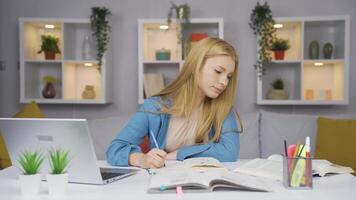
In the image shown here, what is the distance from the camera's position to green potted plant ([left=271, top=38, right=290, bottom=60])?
3.39 m

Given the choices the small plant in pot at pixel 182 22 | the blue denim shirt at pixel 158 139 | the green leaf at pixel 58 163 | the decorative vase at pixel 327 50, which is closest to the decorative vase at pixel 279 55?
the decorative vase at pixel 327 50

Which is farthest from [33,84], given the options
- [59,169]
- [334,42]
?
[59,169]

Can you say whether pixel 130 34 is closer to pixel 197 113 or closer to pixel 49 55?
pixel 49 55

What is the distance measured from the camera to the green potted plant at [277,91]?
3.40 metres

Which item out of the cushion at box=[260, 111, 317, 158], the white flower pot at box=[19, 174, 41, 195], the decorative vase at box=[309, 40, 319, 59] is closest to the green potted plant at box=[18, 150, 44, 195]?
A: the white flower pot at box=[19, 174, 41, 195]

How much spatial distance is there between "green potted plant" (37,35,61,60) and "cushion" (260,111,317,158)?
1760mm

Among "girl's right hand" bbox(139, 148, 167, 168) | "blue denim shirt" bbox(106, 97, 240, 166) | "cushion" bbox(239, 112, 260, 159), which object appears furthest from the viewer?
"cushion" bbox(239, 112, 260, 159)

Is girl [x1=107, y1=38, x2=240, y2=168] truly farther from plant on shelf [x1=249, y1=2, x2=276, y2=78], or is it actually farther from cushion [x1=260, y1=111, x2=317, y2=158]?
plant on shelf [x1=249, y1=2, x2=276, y2=78]

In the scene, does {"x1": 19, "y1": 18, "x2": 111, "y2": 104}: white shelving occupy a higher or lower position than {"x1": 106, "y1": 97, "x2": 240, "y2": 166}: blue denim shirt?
higher

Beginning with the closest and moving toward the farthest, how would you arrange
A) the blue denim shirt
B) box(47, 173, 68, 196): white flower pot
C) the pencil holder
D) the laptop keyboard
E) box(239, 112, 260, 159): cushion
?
box(47, 173, 68, 196): white flower pot → the pencil holder → the laptop keyboard → the blue denim shirt → box(239, 112, 260, 159): cushion

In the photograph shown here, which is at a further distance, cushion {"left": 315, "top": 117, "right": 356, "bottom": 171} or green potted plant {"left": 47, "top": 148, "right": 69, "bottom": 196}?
cushion {"left": 315, "top": 117, "right": 356, "bottom": 171}

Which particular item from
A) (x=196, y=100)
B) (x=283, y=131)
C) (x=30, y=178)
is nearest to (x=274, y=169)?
(x=196, y=100)

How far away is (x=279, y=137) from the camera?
3.00 m

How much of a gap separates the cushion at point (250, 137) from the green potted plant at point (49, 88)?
157cm
